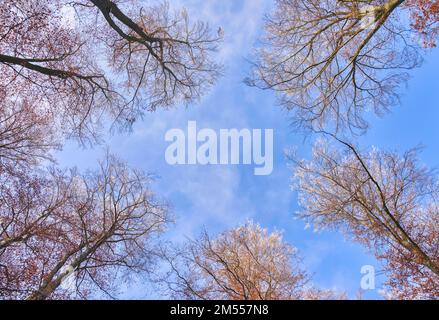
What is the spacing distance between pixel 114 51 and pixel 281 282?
25.7 feet

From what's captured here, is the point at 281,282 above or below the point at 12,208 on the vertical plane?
below

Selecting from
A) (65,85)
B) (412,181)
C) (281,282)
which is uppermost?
(65,85)

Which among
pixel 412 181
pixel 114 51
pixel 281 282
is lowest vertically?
pixel 281 282

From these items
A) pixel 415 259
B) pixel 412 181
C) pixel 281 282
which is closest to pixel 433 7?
pixel 412 181

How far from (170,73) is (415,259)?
25.2 feet

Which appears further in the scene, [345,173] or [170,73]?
[170,73]

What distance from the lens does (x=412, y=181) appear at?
8.55 meters

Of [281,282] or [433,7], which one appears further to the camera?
[281,282]

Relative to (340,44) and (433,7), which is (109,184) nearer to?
(340,44)
